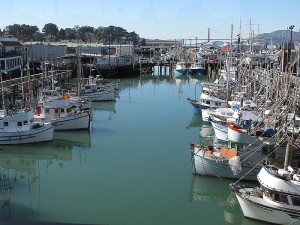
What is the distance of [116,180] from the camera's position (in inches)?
717

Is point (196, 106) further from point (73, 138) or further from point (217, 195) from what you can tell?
point (217, 195)

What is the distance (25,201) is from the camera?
15617 millimetres

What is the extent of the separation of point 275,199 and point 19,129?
15.6m

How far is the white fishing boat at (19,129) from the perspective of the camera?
2309 cm

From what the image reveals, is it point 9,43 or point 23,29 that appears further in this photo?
point 23,29

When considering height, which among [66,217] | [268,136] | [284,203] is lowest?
[66,217]

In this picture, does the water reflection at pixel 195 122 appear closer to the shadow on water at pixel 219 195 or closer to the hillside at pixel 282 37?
the hillside at pixel 282 37

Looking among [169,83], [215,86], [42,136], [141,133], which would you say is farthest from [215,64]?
[42,136]

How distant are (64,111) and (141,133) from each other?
215 inches

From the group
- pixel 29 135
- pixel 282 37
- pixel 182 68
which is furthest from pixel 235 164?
pixel 182 68

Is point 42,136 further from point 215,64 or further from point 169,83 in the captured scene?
point 215,64

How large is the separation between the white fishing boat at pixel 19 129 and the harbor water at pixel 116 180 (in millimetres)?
420

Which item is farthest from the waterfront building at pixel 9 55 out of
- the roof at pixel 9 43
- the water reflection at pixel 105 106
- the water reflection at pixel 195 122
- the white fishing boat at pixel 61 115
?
the water reflection at pixel 195 122

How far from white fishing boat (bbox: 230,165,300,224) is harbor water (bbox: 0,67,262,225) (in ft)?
2.64
